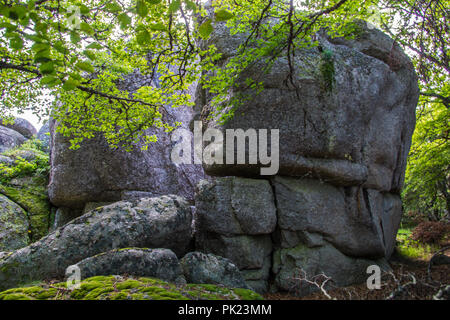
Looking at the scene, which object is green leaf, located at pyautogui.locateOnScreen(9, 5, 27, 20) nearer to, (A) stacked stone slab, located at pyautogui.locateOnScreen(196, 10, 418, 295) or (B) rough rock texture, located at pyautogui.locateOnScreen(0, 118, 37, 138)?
(A) stacked stone slab, located at pyautogui.locateOnScreen(196, 10, 418, 295)

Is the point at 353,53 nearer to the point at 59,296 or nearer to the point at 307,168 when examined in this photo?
the point at 307,168

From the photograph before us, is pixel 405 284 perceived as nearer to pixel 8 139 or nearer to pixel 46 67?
pixel 46 67

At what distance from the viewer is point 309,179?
30.5ft

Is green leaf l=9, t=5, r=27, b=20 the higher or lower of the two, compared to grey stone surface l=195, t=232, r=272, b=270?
higher

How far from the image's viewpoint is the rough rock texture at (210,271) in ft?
19.7

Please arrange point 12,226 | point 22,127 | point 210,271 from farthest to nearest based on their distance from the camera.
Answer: point 22,127 < point 12,226 < point 210,271

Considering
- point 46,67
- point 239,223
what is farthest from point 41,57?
point 239,223

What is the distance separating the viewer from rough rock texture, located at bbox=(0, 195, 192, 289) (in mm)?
6090

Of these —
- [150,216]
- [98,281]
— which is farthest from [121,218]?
[98,281]

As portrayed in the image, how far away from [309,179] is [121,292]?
22.5 ft

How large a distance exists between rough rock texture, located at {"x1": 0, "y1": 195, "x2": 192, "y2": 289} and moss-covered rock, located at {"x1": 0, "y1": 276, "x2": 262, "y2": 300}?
1500 mm

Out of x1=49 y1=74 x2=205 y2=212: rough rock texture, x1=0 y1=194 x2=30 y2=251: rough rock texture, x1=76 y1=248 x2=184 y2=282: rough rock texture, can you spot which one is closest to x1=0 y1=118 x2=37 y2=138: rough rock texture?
x1=0 y1=194 x2=30 y2=251: rough rock texture

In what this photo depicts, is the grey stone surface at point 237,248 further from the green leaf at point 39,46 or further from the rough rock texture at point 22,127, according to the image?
the rough rock texture at point 22,127
